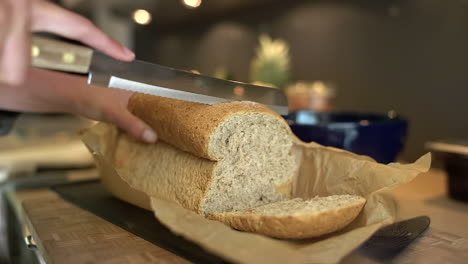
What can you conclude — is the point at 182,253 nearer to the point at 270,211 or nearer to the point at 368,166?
the point at 270,211

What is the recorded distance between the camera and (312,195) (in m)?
0.98

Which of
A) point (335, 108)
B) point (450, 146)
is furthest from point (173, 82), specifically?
point (335, 108)

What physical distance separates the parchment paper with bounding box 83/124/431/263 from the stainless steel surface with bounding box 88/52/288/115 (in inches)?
7.8

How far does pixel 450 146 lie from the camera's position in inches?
45.3

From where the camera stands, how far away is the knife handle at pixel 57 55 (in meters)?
1.21

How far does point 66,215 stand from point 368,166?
725 millimetres

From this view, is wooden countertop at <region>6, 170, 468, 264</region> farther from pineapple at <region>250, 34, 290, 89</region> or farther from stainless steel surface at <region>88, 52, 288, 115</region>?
pineapple at <region>250, 34, 290, 89</region>

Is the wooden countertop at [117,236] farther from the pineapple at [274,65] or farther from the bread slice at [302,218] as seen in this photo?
the pineapple at [274,65]

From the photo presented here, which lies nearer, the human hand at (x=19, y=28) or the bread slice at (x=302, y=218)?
the human hand at (x=19, y=28)

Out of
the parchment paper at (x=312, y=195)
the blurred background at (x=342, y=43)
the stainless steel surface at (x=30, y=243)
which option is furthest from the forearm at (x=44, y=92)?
the blurred background at (x=342, y=43)

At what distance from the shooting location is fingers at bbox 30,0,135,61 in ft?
2.13

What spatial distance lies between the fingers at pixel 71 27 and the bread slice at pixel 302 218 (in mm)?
395

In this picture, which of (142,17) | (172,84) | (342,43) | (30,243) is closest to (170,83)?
(172,84)

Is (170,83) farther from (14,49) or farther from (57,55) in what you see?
(57,55)
